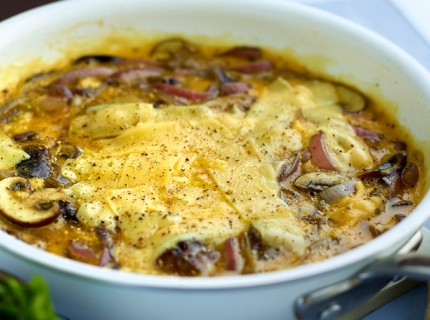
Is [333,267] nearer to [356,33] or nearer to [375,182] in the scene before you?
[375,182]

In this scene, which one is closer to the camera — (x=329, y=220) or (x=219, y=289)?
(x=219, y=289)

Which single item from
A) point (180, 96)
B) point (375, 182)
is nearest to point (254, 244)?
point (375, 182)

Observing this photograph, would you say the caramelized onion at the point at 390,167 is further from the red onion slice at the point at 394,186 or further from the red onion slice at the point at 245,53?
the red onion slice at the point at 245,53

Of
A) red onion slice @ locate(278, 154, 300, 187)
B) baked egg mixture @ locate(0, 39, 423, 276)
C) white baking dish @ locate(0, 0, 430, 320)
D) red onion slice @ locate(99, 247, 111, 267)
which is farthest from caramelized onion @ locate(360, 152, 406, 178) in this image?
→ red onion slice @ locate(99, 247, 111, 267)

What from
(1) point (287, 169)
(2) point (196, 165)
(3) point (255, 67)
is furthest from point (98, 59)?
(1) point (287, 169)

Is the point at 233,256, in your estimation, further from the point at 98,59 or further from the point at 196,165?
the point at 98,59

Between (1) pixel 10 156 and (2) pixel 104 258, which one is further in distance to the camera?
(1) pixel 10 156

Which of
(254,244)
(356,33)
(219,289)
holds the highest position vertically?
(356,33)

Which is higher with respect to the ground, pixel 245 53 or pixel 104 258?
pixel 245 53
